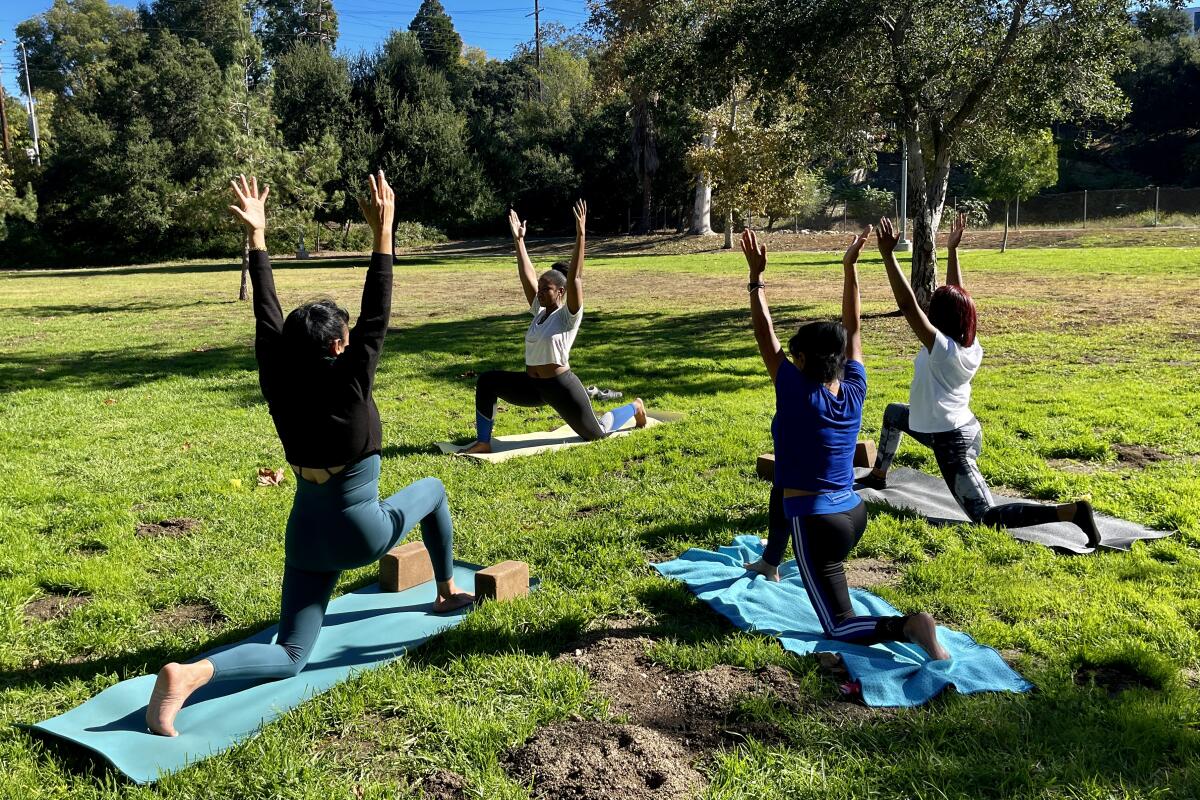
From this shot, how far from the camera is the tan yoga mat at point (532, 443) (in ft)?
26.5

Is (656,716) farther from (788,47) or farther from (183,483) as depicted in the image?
(788,47)

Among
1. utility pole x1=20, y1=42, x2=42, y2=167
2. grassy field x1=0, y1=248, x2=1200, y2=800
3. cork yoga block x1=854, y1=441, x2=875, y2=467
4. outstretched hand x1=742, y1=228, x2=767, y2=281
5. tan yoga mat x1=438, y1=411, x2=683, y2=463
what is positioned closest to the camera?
grassy field x1=0, y1=248, x2=1200, y2=800

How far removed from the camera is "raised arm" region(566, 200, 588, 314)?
7.23 metres

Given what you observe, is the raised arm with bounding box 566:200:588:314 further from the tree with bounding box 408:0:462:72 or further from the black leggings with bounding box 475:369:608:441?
the tree with bounding box 408:0:462:72

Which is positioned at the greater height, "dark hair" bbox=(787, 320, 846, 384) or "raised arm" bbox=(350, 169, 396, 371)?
"raised arm" bbox=(350, 169, 396, 371)

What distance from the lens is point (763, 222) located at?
2141 inches

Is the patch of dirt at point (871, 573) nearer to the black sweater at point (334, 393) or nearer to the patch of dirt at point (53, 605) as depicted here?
the black sweater at point (334, 393)

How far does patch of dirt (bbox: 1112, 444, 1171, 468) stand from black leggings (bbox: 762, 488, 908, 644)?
4394 mm

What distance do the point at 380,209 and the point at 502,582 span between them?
2.07 m

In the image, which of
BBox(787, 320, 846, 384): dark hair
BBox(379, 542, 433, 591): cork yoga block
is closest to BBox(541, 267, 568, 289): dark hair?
BBox(379, 542, 433, 591): cork yoga block

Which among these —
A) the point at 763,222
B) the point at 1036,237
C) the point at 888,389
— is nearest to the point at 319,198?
the point at 888,389

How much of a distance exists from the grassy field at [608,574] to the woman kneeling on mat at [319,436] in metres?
0.38

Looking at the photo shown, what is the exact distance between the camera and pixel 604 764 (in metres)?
3.37

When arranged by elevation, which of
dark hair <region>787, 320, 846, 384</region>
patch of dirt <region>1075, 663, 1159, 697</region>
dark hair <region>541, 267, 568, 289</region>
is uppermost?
dark hair <region>541, 267, 568, 289</region>
